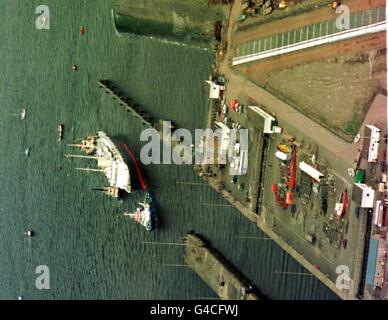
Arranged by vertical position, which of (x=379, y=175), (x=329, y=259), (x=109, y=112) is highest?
(x=109, y=112)

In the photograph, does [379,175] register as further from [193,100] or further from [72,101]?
[72,101]

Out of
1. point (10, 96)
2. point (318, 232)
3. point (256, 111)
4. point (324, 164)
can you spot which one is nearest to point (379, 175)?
point (324, 164)

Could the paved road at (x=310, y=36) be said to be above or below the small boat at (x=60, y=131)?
above

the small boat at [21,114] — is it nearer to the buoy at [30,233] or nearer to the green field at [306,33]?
the buoy at [30,233]

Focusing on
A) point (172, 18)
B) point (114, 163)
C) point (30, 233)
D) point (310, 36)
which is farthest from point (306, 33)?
point (30, 233)

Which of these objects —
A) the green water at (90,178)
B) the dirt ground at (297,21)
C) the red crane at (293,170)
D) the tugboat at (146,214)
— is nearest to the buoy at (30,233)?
the green water at (90,178)
